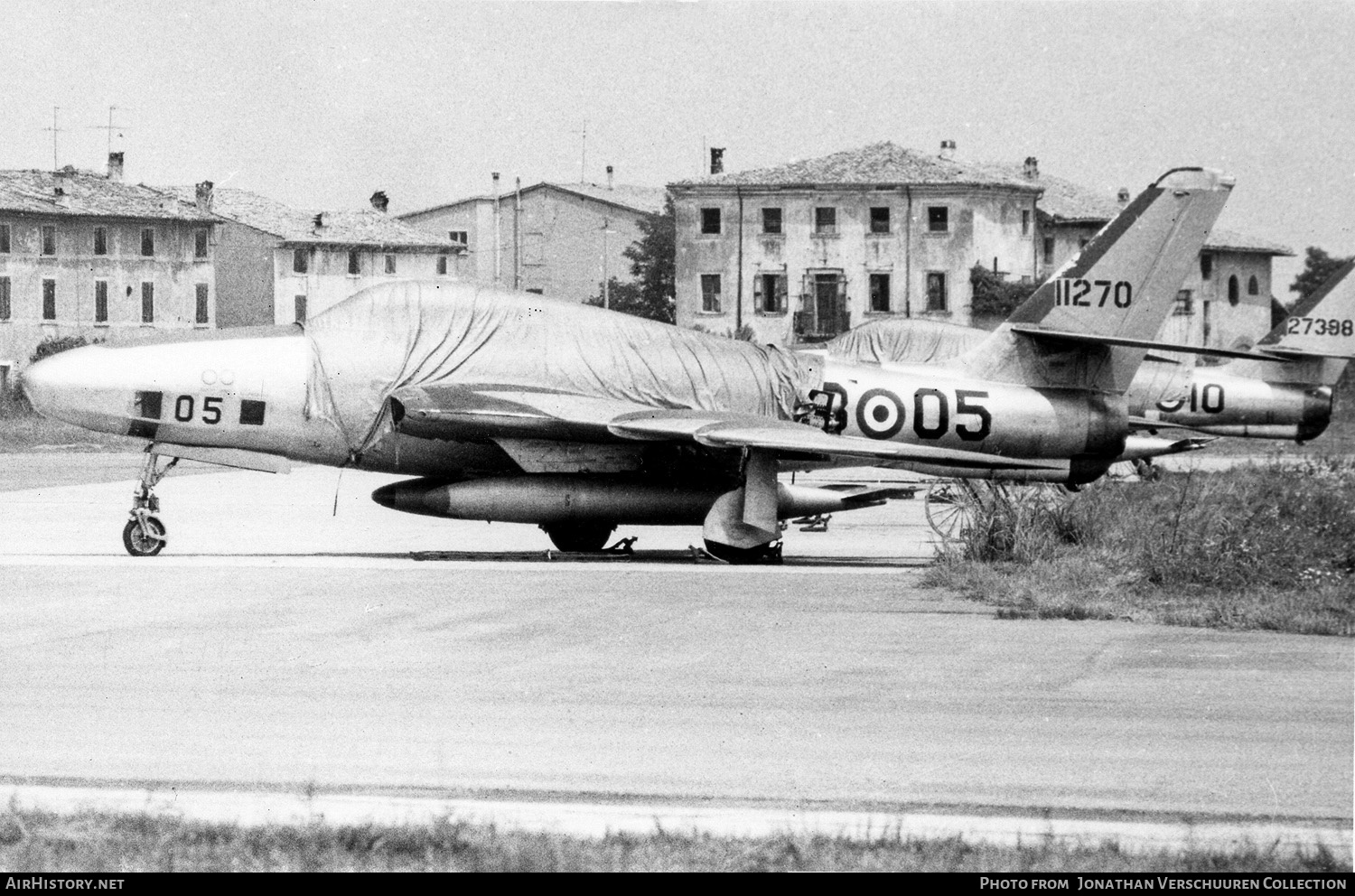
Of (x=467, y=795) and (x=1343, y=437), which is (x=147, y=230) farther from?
(x=467, y=795)

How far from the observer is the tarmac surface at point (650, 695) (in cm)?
808

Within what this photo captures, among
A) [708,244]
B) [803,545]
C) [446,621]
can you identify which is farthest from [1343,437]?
[446,621]

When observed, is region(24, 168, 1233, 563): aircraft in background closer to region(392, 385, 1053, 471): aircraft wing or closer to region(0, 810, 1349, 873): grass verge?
region(392, 385, 1053, 471): aircraft wing

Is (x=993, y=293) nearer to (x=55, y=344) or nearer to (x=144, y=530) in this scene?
(x=55, y=344)

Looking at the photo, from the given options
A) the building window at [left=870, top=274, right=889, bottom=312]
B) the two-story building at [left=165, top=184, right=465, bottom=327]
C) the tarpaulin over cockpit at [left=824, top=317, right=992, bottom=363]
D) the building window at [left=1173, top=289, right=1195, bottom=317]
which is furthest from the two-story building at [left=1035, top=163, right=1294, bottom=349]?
the tarpaulin over cockpit at [left=824, top=317, right=992, bottom=363]

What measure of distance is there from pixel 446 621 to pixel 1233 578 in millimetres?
6759

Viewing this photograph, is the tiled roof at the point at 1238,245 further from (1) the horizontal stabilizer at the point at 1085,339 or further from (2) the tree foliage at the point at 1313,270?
(1) the horizontal stabilizer at the point at 1085,339

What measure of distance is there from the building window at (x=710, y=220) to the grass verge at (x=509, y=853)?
6365 centimetres

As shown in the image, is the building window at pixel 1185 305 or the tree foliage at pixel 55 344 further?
the building window at pixel 1185 305

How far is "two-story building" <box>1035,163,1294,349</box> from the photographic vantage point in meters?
72.1

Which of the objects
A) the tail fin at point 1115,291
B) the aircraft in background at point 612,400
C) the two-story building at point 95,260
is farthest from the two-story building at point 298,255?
the tail fin at point 1115,291

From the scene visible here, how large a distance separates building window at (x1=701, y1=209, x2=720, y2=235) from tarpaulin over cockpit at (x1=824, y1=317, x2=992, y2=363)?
154 ft

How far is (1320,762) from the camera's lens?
848cm

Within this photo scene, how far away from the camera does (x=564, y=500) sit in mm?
17906
